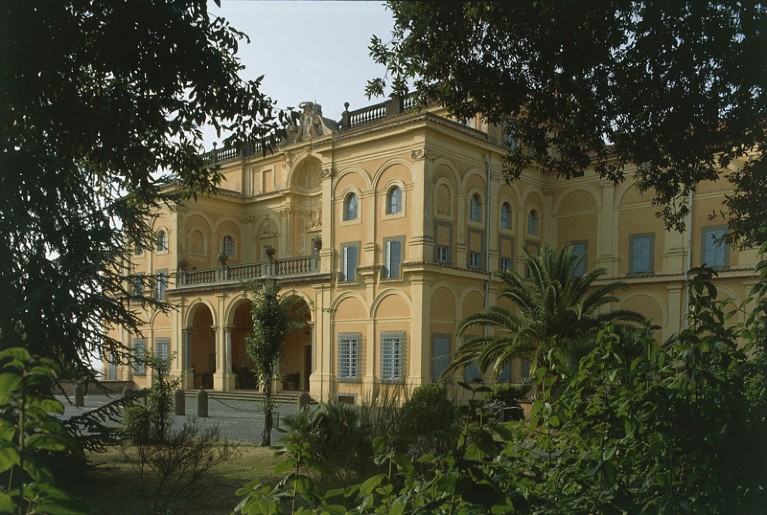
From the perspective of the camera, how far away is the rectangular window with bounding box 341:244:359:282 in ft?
81.8

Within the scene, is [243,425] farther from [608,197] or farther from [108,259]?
[608,197]

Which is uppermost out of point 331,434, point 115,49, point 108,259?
point 115,49

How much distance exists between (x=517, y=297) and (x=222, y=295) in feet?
51.3

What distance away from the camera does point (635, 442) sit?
A: 322cm

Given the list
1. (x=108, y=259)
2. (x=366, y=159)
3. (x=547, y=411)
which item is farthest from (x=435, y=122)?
(x=547, y=411)

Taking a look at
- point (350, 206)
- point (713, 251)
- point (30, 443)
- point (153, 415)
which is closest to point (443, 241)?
point (350, 206)

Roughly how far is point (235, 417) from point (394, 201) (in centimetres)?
918

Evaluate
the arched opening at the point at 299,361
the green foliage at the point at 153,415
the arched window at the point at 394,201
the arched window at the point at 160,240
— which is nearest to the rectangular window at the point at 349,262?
the arched window at the point at 394,201

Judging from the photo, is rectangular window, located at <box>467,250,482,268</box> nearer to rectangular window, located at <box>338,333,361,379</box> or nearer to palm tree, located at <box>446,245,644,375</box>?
rectangular window, located at <box>338,333,361,379</box>

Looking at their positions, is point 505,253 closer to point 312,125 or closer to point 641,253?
point 641,253

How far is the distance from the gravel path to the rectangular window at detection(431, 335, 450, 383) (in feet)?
16.3

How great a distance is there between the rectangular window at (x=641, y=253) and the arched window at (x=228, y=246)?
1842 cm

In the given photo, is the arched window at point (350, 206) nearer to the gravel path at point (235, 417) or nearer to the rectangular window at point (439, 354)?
the rectangular window at point (439, 354)

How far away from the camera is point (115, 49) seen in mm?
5910
